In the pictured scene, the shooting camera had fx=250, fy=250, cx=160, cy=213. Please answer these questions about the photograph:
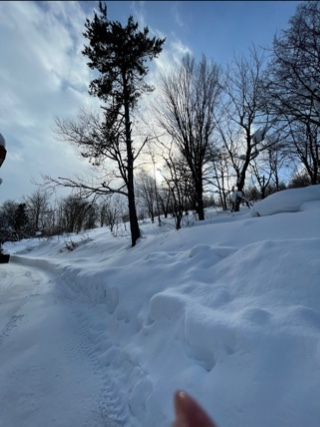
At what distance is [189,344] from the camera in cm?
279

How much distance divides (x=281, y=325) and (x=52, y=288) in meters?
7.50

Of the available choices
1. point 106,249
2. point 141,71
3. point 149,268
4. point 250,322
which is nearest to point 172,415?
point 250,322

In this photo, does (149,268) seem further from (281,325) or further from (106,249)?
(106,249)

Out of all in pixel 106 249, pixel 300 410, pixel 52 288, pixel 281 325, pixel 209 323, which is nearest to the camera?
pixel 300 410

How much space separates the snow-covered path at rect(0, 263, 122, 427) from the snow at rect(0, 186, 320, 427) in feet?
0.04

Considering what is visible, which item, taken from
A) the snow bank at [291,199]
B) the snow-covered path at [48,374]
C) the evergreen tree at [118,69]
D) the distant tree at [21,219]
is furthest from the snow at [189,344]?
the distant tree at [21,219]

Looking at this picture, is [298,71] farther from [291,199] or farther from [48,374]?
[48,374]

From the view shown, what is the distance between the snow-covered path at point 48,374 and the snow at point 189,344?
0.01 metres

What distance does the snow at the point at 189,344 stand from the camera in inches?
77.6

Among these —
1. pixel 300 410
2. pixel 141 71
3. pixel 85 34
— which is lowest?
pixel 300 410

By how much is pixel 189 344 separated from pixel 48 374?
1.78 meters

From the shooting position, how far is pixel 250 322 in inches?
98.0

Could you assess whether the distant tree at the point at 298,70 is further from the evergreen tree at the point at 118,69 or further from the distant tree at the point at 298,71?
the evergreen tree at the point at 118,69

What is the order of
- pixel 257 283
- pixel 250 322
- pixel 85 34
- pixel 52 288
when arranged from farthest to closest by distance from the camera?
pixel 85 34 → pixel 52 288 → pixel 257 283 → pixel 250 322
